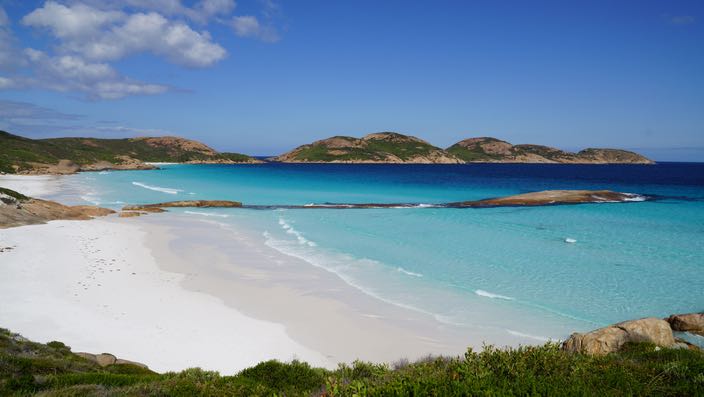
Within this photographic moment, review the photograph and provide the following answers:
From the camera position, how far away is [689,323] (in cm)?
1416

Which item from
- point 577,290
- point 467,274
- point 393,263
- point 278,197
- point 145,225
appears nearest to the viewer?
Answer: point 577,290

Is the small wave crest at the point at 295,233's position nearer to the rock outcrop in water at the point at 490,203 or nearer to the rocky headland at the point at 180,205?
the rock outcrop in water at the point at 490,203

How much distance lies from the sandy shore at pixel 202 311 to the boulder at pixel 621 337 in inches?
111

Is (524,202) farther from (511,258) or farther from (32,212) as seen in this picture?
(32,212)

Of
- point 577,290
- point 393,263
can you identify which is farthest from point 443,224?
point 577,290

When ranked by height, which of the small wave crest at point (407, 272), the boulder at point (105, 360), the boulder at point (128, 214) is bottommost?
the small wave crest at point (407, 272)

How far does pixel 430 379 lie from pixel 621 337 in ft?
27.2

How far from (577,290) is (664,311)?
335 centimetres

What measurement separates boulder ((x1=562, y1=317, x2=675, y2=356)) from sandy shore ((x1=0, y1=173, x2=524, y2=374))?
282 cm

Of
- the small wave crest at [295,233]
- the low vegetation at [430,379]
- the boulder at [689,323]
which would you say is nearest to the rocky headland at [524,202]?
the small wave crest at [295,233]

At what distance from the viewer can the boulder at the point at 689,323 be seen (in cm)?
1402

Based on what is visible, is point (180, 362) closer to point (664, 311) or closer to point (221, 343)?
point (221, 343)

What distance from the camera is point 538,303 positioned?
17734 millimetres

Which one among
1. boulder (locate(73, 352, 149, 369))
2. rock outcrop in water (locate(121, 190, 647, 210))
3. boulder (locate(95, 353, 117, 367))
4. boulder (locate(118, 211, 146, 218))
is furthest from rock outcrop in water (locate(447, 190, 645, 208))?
boulder (locate(95, 353, 117, 367))
